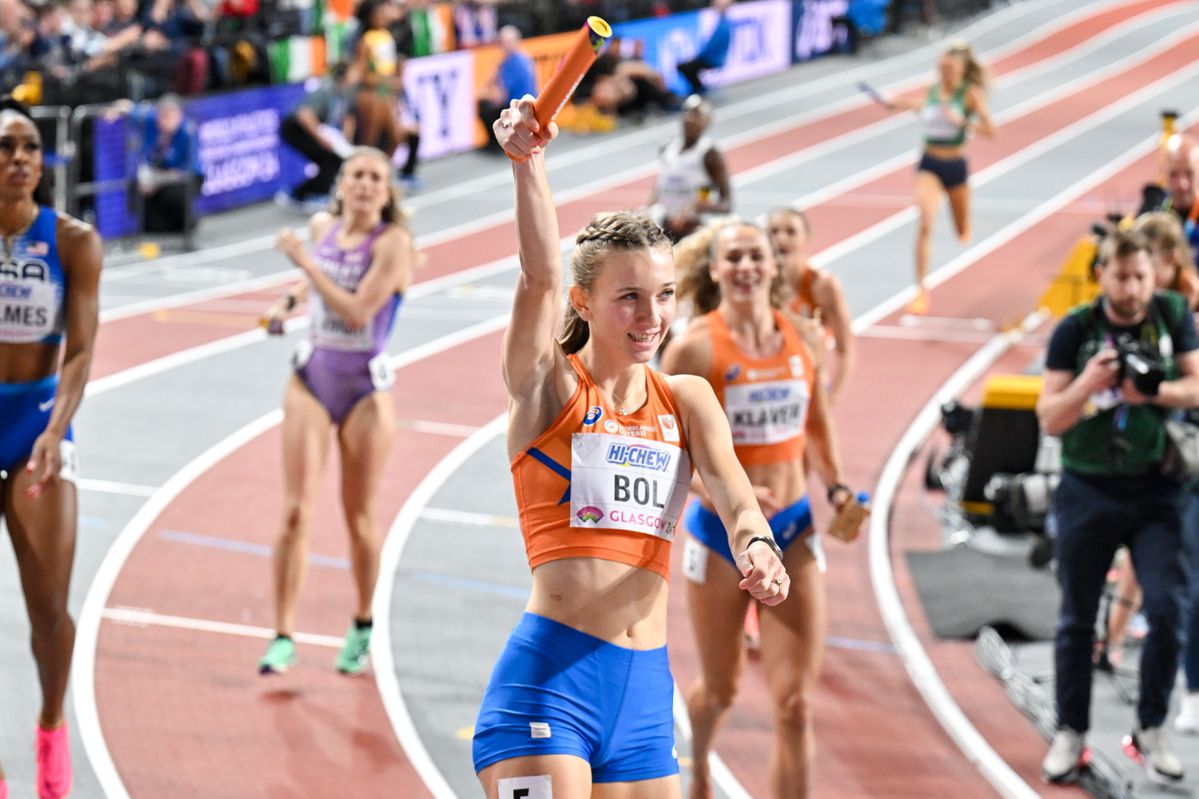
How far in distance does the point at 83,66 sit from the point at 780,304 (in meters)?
13.7

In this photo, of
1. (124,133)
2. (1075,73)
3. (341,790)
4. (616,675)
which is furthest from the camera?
(1075,73)

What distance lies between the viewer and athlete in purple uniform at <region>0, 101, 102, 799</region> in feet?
19.9

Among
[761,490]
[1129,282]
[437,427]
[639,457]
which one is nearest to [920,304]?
[437,427]

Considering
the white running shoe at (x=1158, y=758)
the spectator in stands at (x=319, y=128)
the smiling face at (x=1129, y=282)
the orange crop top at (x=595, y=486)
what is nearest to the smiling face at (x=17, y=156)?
the orange crop top at (x=595, y=486)

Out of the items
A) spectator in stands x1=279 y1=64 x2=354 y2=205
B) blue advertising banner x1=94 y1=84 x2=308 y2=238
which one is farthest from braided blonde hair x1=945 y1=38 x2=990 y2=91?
blue advertising banner x1=94 y1=84 x2=308 y2=238

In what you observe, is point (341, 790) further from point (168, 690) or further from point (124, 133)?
point (124, 133)

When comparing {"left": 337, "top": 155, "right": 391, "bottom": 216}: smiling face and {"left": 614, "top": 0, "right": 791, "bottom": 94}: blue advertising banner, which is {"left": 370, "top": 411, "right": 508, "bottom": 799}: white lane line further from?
{"left": 614, "top": 0, "right": 791, "bottom": 94}: blue advertising banner

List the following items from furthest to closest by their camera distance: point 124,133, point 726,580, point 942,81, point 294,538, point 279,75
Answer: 1. point 279,75
2. point 124,133
3. point 942,81
4. point 294,538
5. point 726,580

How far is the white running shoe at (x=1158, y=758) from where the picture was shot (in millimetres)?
6973

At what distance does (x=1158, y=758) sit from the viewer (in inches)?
276

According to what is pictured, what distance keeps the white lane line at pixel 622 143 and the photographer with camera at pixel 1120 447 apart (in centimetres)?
1015

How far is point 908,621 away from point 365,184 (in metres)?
3.70

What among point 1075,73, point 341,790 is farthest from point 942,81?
point 1075,73

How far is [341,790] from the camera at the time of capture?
264 inches
